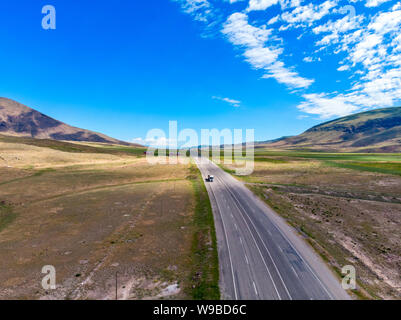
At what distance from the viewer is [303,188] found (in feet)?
212

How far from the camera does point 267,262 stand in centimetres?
2523

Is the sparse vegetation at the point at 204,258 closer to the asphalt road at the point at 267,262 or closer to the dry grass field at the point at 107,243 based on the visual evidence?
the dry grass field at the point at 107,243

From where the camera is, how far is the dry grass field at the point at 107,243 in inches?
819

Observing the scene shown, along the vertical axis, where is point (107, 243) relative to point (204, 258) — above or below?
above

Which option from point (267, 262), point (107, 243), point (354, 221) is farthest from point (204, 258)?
point (354, 221)

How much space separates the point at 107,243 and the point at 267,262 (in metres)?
23.5

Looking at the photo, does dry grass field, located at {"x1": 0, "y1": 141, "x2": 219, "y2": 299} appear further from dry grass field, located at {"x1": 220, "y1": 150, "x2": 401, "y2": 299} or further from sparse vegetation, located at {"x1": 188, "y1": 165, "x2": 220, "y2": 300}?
dry grass field, located at {"x1": 220, "y1": 150, "x2": 401, "y2": 299}

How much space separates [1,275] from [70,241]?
337 inches

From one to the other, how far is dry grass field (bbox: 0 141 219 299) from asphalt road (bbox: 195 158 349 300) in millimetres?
2263

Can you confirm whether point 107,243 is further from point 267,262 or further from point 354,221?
point 354,221

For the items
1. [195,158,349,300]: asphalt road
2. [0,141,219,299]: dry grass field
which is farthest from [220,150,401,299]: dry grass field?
[0,141,219,299]: dry grass field

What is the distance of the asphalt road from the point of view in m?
20.2
